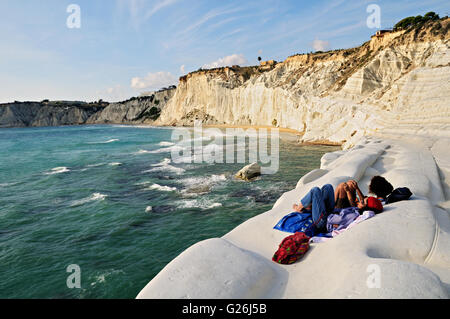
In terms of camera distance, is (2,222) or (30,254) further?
(2,222)

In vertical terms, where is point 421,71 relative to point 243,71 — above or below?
below

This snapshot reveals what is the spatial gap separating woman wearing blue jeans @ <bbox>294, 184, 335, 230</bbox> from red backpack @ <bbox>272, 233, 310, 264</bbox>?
28.2 inches

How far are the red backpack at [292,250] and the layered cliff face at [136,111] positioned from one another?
11453 centimetres

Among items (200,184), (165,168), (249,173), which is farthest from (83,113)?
(249,173)

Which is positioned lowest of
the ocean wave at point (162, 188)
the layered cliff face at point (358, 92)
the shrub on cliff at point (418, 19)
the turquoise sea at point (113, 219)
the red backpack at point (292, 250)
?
the turquoise sea at point (113, 219)

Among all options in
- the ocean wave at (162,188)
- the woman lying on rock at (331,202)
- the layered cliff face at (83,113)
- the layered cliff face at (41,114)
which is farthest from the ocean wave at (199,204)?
the layered cliff face at (41,114)

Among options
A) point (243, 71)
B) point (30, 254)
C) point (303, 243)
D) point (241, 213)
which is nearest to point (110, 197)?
point (30, 254)

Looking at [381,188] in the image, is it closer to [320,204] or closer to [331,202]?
[331,202]

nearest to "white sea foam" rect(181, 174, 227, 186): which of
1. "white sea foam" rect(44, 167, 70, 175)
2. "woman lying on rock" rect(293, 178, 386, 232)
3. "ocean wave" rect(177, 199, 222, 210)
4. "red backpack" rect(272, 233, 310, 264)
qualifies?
"ocean wave" rect(177, 199, 222, 210)

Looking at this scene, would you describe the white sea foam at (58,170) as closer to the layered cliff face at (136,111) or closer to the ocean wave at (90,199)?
the ocean wave at (90,199)

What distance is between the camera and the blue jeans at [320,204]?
5184mm

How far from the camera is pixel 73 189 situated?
627 inches
